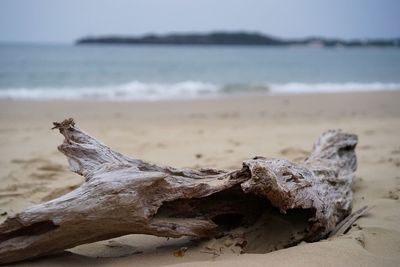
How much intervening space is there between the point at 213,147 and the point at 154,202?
3416mm

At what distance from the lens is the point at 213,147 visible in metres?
5.84

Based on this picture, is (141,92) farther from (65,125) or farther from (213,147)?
(65,125)

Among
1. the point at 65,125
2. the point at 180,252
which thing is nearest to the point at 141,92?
the point at 65,125

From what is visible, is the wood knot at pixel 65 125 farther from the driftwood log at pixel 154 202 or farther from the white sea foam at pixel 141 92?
the white sea foam at pixel 141 92

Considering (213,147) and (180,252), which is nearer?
(180,252)

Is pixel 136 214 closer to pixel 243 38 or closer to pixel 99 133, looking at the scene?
pixel 99 133

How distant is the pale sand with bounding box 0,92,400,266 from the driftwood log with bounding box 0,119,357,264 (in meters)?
0.16

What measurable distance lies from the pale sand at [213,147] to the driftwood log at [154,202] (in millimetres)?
160

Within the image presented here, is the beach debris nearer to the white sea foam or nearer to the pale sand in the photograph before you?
the pale sand

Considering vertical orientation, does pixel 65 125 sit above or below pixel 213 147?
above

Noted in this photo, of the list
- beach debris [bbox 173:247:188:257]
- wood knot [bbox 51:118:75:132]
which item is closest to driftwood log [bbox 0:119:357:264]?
wood knot [bbox 51:118:75:132]

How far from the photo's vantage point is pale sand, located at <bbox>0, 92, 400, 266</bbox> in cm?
251

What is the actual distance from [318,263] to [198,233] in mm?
707

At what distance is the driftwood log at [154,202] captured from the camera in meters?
2.33
